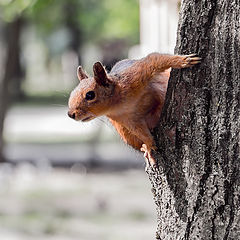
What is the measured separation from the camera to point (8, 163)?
1302 cm

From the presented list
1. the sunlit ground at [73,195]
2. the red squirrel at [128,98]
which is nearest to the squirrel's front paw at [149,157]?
the red squirrel at [128,98]

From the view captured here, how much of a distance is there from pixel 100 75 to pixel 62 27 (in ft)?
107

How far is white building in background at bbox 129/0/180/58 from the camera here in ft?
25.0

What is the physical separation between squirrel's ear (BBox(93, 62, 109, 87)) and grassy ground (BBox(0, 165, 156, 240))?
5260mm

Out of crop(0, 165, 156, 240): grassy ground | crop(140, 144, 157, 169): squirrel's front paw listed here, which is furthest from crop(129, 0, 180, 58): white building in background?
crop(140, 144, 157, 169): squirrel's front paw

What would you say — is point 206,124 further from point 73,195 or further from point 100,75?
point 73,195

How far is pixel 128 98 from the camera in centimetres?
270

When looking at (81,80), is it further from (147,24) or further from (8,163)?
(8,163)

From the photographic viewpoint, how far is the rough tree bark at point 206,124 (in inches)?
97.9

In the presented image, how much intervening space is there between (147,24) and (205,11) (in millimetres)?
7154

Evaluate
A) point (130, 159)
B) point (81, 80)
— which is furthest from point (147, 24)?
point (81, 80)

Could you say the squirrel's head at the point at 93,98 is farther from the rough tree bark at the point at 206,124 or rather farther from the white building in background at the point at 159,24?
the white building in background at the point at 159,24

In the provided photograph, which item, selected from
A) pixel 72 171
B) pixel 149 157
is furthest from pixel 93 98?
pixel 72 171

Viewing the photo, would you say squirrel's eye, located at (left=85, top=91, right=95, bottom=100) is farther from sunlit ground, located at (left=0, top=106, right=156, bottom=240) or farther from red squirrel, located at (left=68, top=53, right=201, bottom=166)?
sunlit ground, located at (left=0, top=106, right=156, bottom=240)
